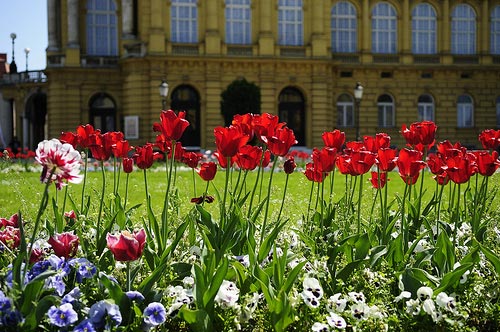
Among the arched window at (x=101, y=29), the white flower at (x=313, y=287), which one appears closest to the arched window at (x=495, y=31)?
the arched window at (x=101, y=29)

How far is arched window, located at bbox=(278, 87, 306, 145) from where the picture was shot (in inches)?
1561

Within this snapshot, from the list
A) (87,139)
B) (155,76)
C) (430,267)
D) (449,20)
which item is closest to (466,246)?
(430,267)

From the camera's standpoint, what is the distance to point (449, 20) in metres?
43.0

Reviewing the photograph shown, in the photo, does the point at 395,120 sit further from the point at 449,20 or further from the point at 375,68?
the point at 449,20

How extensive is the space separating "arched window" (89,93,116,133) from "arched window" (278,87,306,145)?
992cm

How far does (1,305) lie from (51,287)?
42cm

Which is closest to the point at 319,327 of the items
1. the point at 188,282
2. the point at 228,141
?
the point at 188,282

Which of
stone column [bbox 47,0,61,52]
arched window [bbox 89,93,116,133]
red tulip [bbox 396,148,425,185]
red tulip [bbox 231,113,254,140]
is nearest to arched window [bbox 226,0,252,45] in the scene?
arched window [bbox 89,93,116,133]

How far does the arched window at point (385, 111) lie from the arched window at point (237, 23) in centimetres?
918

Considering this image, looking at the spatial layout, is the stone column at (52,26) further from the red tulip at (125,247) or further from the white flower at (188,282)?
the red tulip at (125,247)

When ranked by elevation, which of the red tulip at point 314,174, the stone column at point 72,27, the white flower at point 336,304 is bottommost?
the white flower at point 336,304

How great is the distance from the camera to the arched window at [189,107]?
38.2m

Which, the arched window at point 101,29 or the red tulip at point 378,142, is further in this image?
the arched window at point 101,29

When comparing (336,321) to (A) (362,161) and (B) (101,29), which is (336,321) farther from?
(B) (101,29)
